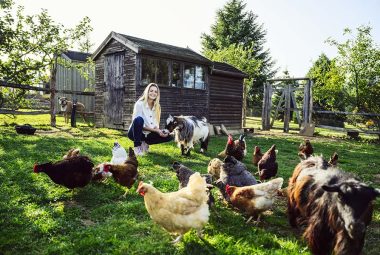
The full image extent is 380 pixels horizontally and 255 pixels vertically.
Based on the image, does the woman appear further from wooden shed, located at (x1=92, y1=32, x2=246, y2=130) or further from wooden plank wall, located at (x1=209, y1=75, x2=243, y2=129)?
wooden plank wall, located at (x1=209, y1=75, x2=243, y2=129)

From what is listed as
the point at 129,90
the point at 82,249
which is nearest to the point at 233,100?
the point at 129,90

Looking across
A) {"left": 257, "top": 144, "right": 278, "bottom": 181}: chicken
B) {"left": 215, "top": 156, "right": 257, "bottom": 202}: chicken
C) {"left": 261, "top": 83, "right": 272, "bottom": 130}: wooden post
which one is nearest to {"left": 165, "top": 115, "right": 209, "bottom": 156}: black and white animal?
{"left": 257, "top": 144, "right": 278, "bottom": 181}: chicken

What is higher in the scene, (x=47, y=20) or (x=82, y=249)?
(x=47, y=20)

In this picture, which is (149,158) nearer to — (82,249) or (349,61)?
(82,249)

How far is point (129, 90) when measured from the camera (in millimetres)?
14969

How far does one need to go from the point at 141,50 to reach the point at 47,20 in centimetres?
565

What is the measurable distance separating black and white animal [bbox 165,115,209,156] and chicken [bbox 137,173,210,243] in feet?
18.0

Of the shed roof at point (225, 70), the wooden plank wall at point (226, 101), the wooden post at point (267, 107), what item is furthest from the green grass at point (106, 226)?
the wooden post at point (267, 107)

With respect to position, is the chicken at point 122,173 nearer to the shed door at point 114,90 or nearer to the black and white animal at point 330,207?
the black and white animal at point 330,207

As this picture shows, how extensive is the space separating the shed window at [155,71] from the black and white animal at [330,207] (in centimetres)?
1180

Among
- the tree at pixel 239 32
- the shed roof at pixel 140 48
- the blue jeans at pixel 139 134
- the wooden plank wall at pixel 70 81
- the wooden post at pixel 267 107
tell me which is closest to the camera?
the blue jeans at pixel 139 134

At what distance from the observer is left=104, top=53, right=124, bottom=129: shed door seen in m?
15.5

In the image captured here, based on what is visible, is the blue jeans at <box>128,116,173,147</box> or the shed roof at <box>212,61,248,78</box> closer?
the blue jeans at <box>128,116,173,147</box>

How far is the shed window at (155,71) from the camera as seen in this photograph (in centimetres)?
1499
